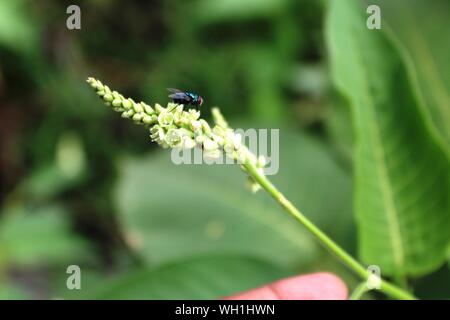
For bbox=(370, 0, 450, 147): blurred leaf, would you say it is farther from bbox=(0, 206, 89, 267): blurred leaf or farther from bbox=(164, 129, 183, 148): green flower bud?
bbox=(0, 206, 89, 267): blurred leaf

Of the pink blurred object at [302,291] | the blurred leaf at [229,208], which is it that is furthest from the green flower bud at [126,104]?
the blurred leaf at [229,208]

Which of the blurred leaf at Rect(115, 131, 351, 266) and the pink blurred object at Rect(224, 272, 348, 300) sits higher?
the blurred leaf at Rect(115, 131, 351, 266)

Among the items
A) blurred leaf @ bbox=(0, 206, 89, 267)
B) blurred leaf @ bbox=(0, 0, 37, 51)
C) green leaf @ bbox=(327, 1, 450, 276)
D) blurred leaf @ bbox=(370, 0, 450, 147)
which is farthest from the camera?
blurred leaf @ bbox=(0, 0, 37, 51)

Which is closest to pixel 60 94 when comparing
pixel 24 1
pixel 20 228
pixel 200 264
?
pixel 24 1

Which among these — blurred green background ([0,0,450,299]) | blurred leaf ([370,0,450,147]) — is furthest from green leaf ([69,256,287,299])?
blurred leaf ([370,0,450,147])

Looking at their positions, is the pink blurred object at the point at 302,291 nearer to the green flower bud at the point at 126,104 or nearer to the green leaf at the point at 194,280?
the green leaf at the point at 194,280

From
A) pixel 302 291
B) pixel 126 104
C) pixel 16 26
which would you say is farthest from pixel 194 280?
pixel 16 26
